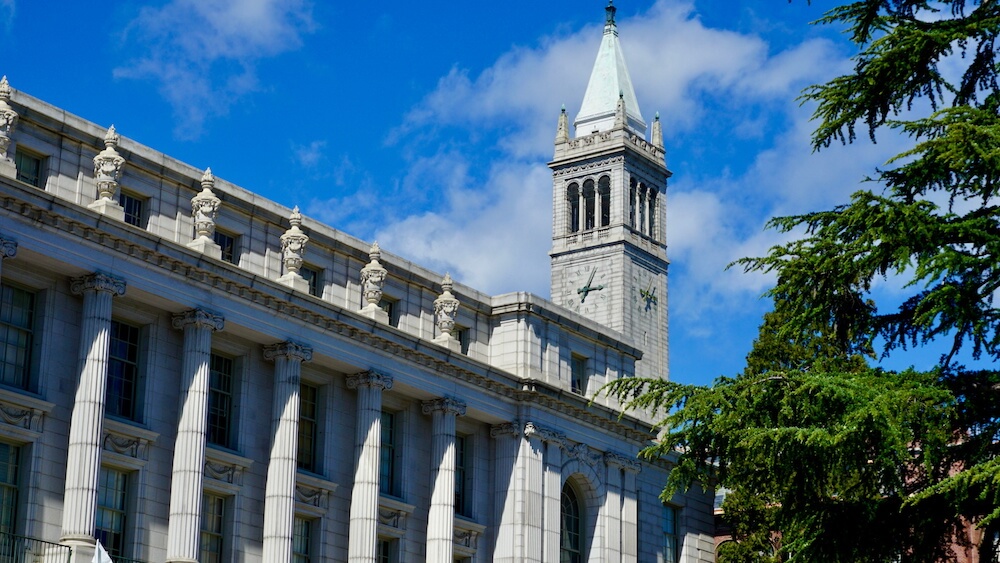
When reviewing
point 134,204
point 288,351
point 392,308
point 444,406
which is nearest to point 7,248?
point 134,204

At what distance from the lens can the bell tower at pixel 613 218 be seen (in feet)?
342

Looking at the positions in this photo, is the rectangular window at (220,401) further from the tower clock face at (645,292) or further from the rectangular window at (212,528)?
the tower clock face at (645,292)

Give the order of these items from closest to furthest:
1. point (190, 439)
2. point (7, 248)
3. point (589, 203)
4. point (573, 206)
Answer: point (7, 248)
point (190, 439)
point (589, 203)
point (573, 206)

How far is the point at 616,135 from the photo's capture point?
107438mm

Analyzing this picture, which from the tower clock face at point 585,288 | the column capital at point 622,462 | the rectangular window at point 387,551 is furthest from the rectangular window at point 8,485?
the tower clock face at point 585,288

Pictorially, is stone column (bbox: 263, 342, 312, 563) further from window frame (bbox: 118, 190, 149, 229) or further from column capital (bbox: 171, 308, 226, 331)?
window frame (bbox: 118, 190, 149, 229)

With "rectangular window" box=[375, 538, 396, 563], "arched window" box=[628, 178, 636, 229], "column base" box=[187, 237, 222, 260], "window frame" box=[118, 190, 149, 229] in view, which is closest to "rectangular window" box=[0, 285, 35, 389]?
"window frame" box=[118, 190, 149, 229]

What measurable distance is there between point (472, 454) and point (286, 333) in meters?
9.66

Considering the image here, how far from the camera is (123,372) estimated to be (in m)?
39.8

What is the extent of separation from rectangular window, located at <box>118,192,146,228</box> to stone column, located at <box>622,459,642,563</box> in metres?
20.4

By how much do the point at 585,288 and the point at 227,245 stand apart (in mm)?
61344

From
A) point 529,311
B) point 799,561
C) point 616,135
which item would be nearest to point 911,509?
point 799,561

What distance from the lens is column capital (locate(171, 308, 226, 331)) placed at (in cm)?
4031

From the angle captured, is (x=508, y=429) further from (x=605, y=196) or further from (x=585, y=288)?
(x=605, y=196)
